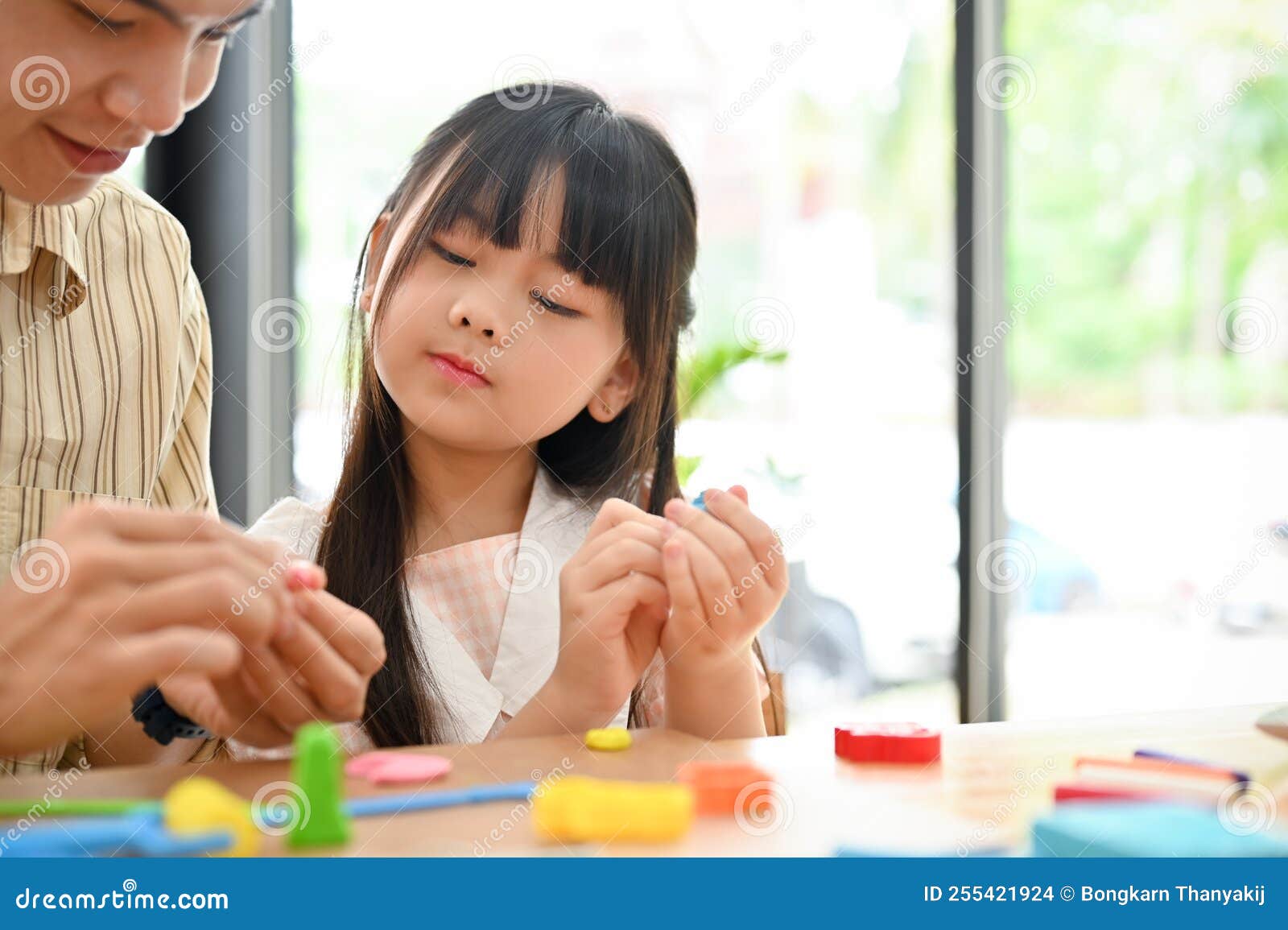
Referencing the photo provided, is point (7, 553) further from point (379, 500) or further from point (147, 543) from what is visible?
point (147, 543)

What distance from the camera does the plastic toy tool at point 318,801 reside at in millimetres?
550

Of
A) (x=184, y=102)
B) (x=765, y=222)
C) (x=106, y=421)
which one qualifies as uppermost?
(x=765, y=222)

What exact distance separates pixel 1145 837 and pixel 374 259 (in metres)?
1.07

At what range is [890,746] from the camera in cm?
74

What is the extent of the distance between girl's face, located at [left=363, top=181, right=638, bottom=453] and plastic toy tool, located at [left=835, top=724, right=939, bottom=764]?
58 cm

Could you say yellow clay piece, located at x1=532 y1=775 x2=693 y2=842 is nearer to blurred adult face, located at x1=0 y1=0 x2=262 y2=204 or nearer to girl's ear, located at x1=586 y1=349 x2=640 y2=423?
blurred adult face, located at x1=0 y1=0 x2=262 y2=204

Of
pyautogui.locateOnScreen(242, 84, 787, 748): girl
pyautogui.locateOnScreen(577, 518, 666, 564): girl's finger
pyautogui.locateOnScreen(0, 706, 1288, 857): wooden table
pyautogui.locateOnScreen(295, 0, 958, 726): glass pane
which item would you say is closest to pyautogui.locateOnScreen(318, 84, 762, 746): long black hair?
pyautogui.locateOnScreen(242, 84, 787, 748): girl

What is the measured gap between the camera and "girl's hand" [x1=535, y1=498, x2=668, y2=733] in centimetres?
93

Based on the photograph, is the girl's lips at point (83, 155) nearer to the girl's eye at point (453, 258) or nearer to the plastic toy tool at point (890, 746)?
the girl's eye at point (453, 258)

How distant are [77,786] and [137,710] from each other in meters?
0.17

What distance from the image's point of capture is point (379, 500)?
50.4 inches

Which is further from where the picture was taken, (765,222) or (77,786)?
(765,222)

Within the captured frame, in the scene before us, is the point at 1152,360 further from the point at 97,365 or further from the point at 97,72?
the point at 97,72

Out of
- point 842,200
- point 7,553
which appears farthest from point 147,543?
point 842,200
